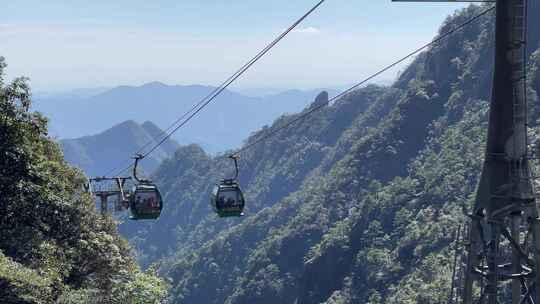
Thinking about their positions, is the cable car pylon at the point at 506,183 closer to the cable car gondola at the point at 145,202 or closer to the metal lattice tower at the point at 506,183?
the metal lattice tower at the point at 506,183

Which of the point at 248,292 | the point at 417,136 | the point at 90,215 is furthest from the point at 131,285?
the point at 417,136

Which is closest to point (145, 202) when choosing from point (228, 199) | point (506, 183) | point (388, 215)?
point (228, 199)

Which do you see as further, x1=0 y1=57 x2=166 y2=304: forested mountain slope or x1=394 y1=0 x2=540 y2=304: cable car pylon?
x1=0 y1=57 x2=166 y2=304: forested mountain slope

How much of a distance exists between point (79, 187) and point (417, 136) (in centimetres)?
10268

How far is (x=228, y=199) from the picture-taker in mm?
18766

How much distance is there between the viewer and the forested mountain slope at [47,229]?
55.2 ft

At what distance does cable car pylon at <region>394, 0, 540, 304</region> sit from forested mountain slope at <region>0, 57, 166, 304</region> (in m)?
9.91

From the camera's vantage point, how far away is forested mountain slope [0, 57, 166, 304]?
16.8 m

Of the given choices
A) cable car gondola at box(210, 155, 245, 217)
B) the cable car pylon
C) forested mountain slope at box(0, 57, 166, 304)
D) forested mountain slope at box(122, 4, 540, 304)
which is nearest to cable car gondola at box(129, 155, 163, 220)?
forested mountain slope at box(0, 57, 166, 304)

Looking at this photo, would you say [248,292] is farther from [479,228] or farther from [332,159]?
[479,228]

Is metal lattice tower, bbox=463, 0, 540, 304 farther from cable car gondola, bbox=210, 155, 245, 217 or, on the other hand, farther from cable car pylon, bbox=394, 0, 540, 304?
cable car gondola, bbox=210, 155, 245, 217

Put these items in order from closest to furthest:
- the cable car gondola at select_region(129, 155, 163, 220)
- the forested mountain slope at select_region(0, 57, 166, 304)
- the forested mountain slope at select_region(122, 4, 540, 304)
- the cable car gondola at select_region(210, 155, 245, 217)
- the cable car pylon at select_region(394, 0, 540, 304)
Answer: the cable car pylon at select_region(394, 0, 540, 304), the forested mountain slope at select_region(0, 57, 166, 304), the cable car gondola at select_region(210, 155, 245, 217), the cable car gondola at select_region(129, 155, 163, 220), the forested mountain slope at select_region(122, 4, 540, 304)

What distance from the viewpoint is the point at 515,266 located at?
10.5m

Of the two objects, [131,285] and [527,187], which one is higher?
[527,187]
